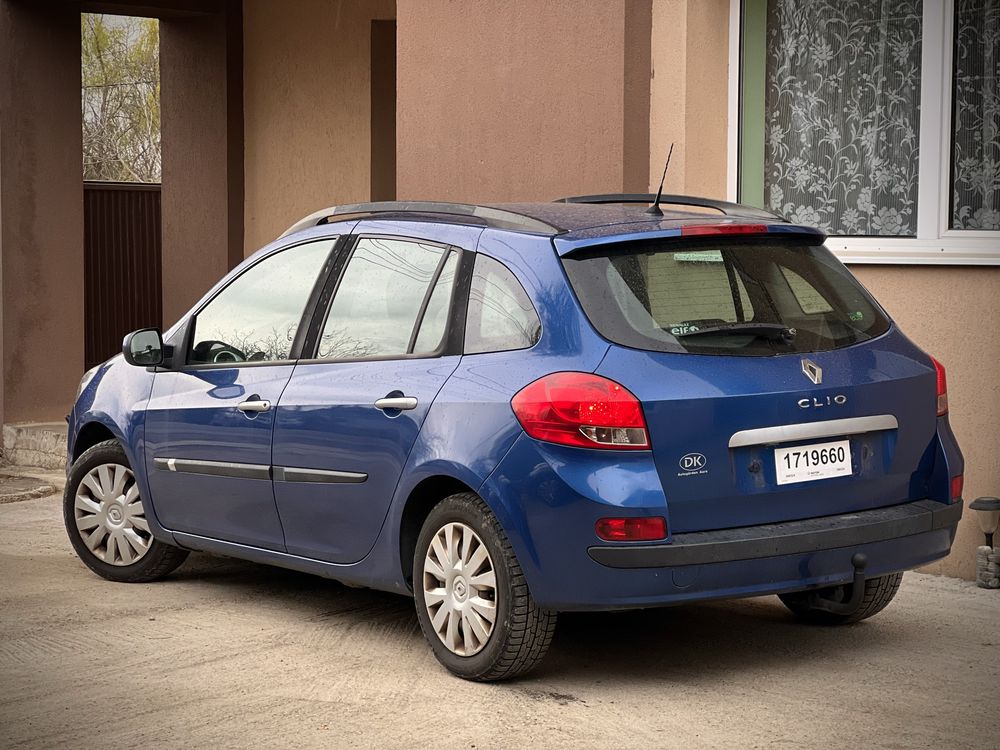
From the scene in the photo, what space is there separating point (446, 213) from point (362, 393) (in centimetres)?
80

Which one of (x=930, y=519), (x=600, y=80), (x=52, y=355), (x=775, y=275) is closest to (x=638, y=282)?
(x=775, y=275)

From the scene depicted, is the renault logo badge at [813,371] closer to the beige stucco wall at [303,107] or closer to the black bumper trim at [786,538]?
the black bumper trim at [786,538]

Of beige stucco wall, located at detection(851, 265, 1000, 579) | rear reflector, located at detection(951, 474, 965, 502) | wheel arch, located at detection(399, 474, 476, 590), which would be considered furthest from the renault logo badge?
beige stucco wall, located at detection(851, 265, 1000, 579)

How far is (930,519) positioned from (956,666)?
0.63 metres

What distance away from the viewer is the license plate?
5.43 m

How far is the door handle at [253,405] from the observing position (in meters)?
6.58

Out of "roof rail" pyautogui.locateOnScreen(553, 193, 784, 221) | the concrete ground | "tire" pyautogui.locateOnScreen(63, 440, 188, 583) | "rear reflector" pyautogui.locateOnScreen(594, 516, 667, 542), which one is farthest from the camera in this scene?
"tire" pyautogui.locateOnScreen(63, 440, 188, 583)

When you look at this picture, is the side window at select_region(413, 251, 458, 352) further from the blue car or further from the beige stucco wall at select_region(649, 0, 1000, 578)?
the beige stucco wall at select_region(649, 0, 1000, 578)

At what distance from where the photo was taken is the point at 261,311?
6918 millimetres

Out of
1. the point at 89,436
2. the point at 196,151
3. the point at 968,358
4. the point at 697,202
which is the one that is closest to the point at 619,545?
the point at 697,202

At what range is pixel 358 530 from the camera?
6.15 meters

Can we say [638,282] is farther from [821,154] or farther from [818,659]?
[821,154]

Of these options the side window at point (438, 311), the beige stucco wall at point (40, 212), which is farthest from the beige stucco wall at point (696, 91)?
the beige stucco wall at point (40, 212)

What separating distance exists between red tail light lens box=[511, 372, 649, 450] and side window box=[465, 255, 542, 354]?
12.0 inches
